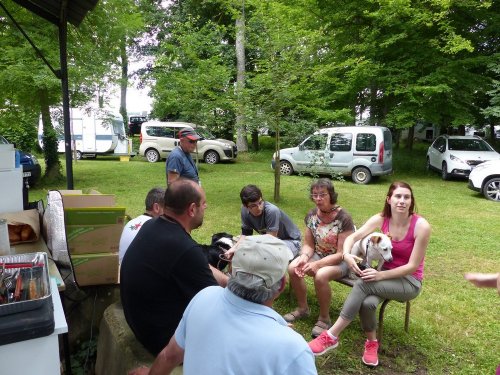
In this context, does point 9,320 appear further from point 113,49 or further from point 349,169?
point 349,169

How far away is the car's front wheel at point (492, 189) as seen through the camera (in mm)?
9391

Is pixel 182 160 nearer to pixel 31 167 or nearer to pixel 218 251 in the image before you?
pixel 218 251

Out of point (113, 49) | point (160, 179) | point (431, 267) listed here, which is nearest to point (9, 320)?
point (431, 267)

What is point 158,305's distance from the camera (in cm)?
209

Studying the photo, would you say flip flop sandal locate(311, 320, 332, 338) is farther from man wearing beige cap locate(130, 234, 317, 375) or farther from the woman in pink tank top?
man wearing beige cap locate(130, 234, 317, 375)

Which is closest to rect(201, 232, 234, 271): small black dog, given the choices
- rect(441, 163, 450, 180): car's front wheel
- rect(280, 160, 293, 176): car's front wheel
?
rect(280, 160, 293, 176): car's front wheel

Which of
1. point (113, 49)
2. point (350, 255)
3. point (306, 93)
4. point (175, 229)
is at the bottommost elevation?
point (350, 255)

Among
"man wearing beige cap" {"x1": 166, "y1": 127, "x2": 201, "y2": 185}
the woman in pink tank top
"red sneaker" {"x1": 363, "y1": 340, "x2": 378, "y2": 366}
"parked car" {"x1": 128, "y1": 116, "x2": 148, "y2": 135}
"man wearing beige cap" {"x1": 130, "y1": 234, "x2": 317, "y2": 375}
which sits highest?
"parked car" {"x1": 128, "y1": 116, "x2": 148, "y2": 135}

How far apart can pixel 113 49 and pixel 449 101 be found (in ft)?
33.6

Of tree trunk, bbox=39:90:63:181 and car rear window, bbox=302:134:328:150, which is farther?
tree trunk, bbox=39:90:63:181

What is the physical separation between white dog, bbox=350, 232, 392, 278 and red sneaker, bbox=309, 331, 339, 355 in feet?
2.07

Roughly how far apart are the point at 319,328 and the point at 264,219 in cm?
111

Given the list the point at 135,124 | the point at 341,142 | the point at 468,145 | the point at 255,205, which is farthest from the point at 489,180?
the point at 135,124

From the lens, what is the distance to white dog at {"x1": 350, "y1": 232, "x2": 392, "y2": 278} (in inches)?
122
